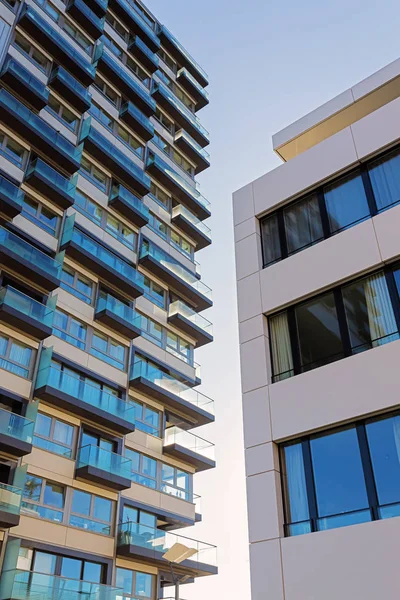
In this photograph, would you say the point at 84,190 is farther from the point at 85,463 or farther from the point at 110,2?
the point at 110,2

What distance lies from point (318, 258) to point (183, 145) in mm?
29574

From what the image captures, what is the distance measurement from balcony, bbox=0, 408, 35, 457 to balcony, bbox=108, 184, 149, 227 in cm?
1347

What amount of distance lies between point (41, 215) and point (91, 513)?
12985 mm

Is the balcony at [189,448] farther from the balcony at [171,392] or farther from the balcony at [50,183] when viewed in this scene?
the balcony at [50,183]

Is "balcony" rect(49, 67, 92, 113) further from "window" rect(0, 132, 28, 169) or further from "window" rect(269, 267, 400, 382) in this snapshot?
"window" rect(269, 267, 400, 382)

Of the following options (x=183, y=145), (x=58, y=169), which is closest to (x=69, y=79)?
(x=58, y=169)

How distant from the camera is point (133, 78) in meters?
36.4

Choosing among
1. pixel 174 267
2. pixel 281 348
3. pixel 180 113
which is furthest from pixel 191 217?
pixel 281 348

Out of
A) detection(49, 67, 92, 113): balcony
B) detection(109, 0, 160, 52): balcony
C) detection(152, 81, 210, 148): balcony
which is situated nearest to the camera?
detection(49, 67, 92, 113): balcony

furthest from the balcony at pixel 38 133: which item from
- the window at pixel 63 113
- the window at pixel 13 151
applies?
the window at pixel 63 113

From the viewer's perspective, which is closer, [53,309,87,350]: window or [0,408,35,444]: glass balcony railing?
[0,408,35,444]: glass balcony railing

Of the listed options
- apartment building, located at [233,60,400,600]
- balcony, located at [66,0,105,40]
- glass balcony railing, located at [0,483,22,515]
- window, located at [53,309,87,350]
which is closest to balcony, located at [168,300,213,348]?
window, located at [53,309,87,350]

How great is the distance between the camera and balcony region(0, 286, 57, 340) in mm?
21609

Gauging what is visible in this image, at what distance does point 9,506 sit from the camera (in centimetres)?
1841
